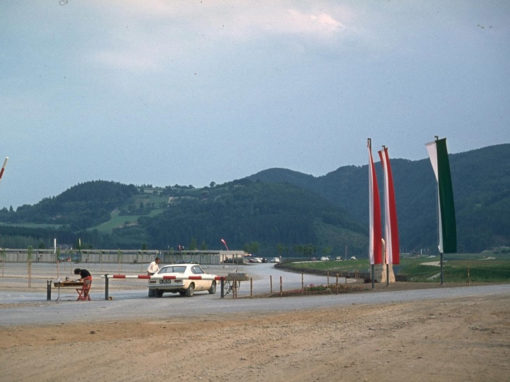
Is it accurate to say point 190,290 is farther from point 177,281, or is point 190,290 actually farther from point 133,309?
A: point 133,309

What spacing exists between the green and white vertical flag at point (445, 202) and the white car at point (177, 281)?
11.1m

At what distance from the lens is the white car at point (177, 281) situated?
3322 cm

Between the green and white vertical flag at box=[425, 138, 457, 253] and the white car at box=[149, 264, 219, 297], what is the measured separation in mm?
11130

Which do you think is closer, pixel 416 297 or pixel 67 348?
pixel 67 348

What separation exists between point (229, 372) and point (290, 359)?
1.39 m

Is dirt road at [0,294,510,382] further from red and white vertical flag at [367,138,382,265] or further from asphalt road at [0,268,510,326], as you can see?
red and white vertical flag at [367,138,382,265]

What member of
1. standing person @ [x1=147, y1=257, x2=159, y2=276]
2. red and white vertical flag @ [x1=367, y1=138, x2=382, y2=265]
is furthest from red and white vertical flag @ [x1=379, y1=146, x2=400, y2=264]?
standing person @ [x1=147, y1=257, x2=159, y2=276]

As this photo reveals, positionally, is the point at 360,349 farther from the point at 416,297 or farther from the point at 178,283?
the point at 178,283

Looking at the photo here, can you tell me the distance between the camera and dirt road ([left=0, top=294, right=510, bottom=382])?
35.1 feet

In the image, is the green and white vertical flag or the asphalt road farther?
the green and white vertical flag

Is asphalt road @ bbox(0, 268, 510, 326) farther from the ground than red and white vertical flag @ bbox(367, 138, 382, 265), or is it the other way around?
red and white vertical flag @ bbox(367, 138, 382, 265)

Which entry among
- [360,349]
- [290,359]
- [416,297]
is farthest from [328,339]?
[416,297]

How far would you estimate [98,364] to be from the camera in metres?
11.9

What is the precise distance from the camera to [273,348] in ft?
43.6
